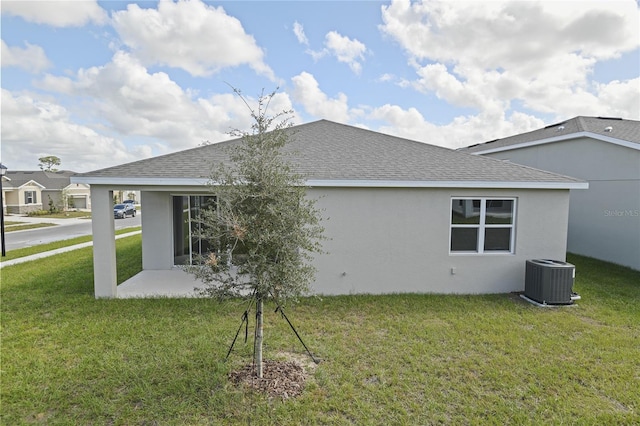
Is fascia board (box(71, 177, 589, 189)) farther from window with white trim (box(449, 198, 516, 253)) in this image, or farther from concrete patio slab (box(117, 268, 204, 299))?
concrete patio slab (box(117, 268, 204, 299))

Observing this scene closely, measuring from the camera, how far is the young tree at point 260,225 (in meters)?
3.91

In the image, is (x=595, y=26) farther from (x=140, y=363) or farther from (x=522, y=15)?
(x=140, y=363)

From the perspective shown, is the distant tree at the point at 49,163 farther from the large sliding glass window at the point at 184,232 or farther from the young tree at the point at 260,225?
the young tree at the point at 260,225

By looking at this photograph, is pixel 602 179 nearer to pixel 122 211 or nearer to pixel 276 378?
pixel 276 378

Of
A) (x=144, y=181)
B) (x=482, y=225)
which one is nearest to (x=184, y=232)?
(x=144, y=181)

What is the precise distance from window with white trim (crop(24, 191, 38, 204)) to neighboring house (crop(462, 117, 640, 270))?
51998 mm

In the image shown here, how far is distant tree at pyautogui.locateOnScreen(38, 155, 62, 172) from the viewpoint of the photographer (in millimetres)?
70500

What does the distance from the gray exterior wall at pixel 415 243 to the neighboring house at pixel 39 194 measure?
43.3m

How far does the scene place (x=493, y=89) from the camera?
2091 centimetres

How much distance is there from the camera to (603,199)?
39.6 feet

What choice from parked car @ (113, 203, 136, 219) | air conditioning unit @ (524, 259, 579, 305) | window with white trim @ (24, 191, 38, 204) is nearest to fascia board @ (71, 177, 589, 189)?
air conditioning unit @ (524, 259, 579, 305)

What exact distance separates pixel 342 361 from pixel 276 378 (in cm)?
106

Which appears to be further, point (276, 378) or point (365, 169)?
point (365, 169)

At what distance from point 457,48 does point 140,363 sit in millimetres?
13975
